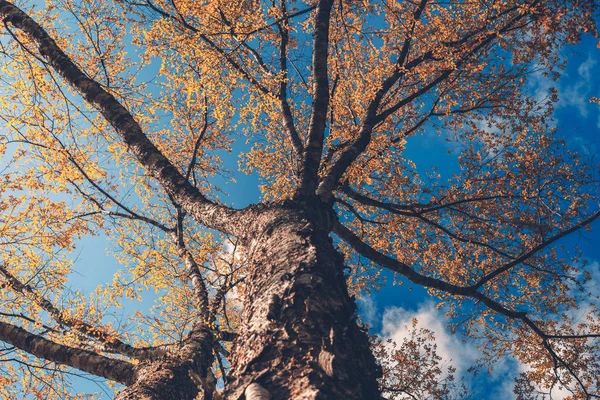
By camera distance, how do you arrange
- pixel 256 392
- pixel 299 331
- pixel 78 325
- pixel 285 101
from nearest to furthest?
pixel 256 392 → pixel 299 331 → pixel 78 325 → pixel 285 101

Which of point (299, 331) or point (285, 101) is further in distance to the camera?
point (285, 101)

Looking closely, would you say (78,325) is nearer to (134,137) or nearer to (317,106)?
(134,137)

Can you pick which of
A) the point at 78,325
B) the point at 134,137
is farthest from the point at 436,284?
the point at 78,325

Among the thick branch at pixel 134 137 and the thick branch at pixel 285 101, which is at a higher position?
the thick branch at pixel 285 101

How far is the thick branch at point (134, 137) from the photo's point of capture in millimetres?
4609

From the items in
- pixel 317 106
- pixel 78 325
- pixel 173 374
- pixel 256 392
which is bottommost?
pixel 256 392

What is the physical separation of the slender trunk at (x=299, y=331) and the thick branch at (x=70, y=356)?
10.9 feet

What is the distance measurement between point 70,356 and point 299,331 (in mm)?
4866

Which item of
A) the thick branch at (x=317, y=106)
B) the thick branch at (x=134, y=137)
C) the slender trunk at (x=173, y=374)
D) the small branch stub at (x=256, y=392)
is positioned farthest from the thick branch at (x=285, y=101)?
the small branch stub at (x=256, y=392)

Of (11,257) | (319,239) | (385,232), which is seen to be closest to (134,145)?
(319,239)

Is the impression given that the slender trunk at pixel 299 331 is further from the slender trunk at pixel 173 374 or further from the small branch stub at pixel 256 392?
the slender trunk at pixel 173 374

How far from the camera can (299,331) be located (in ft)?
7.13

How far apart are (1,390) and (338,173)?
9.34 metres

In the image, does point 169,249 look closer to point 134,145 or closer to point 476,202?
point 134,145
